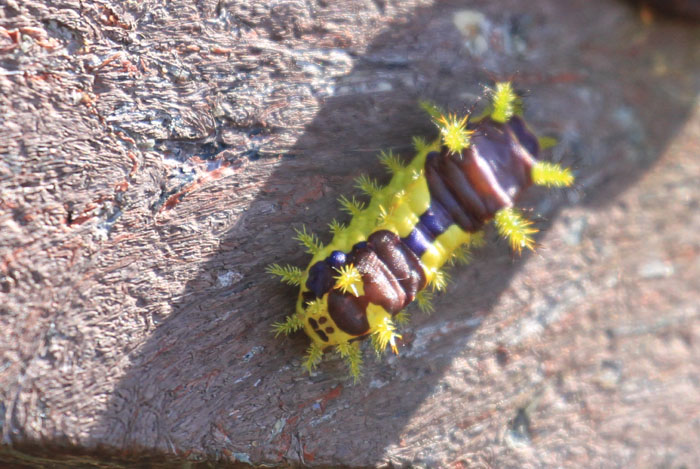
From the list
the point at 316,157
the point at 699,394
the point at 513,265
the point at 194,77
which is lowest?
the point at 699,394

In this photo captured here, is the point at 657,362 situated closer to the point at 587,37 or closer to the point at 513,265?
the point at 513,265

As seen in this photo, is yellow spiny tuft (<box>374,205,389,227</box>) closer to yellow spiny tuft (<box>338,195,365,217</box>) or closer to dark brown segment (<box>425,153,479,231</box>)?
yellow spiny tuft (<box>338,195,365,217</box>)

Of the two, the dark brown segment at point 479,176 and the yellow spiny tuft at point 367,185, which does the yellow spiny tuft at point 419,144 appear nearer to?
the dark brown segment at point 479,176

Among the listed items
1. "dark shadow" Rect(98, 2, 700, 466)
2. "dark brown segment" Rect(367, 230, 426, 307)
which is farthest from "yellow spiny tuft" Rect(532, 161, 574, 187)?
"dark brown segment" Rect(367, 230, 426, 307)

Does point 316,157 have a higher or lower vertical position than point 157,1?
lower

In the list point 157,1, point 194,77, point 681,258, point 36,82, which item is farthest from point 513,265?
point 36,82

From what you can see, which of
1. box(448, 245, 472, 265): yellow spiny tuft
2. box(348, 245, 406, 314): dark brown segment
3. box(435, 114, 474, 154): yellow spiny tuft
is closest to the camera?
box(348, 245, 406, 314): dark brown segment

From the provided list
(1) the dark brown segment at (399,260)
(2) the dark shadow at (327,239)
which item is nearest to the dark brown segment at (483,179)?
(2) the dark shadow at (327,239)
